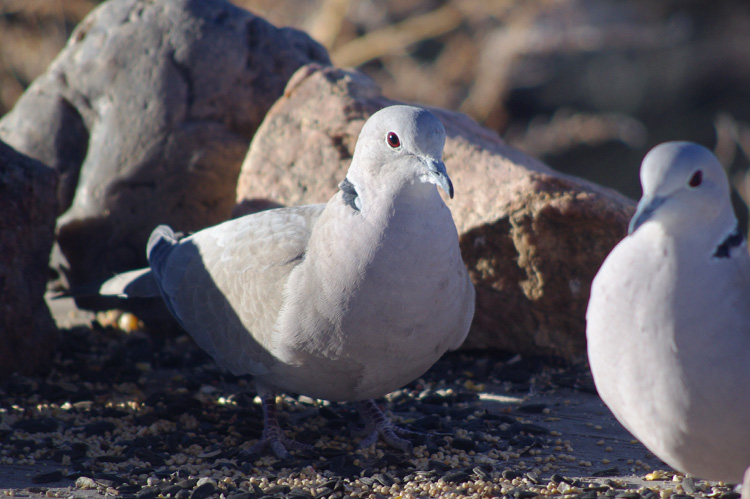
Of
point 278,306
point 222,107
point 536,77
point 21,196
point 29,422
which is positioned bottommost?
point 29,422

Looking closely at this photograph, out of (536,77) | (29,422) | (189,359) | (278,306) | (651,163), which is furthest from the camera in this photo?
(536,77)

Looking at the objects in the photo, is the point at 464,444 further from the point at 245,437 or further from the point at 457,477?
the point at 245,437

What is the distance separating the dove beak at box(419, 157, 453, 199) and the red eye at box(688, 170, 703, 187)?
877 millimetres

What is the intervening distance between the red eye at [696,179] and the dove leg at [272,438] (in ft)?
7.12

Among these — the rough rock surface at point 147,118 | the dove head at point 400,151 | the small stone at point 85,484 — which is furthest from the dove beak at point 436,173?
the rough rock surface at point 147,118

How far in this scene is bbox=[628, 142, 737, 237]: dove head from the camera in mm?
2207

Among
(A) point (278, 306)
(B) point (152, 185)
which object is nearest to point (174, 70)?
(B) point (152, 185)

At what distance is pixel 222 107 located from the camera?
530 centimetres

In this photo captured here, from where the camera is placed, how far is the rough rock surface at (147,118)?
515 centimetres

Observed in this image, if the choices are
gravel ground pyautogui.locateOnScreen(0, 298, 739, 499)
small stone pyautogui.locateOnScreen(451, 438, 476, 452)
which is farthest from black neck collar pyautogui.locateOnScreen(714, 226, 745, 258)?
small stone pyautogui.locateOnScreen(451, 438, 476, 452)

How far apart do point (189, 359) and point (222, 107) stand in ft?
5.86

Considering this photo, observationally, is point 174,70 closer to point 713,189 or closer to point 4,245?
point 4,245

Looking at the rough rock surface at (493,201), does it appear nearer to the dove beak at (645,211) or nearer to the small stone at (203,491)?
the dove beak at (645,211)

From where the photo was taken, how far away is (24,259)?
168 inches
